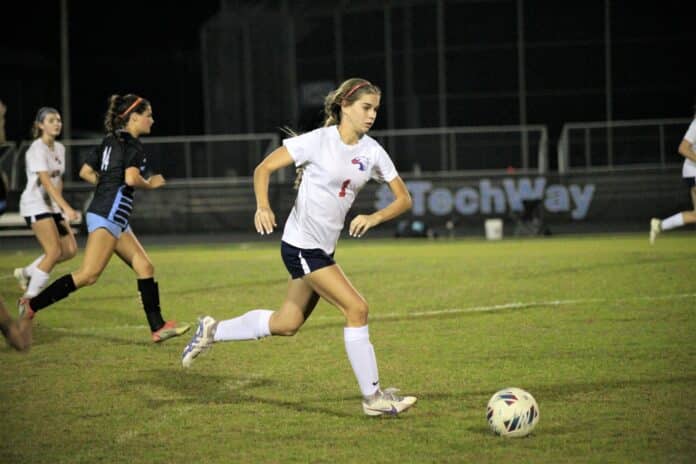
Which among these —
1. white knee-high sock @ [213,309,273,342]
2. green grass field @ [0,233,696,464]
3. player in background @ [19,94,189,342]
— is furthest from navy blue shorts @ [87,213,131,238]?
white knee-high sock @ [213,309,273,342]

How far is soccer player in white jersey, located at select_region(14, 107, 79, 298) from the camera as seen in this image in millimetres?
12404

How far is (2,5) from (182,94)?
11314 millimetres

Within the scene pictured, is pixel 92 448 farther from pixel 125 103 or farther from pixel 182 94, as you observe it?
pixel 182 94

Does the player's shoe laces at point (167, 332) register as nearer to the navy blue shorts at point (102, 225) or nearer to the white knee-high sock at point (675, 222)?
the navy blue shorts at point (102, 225)

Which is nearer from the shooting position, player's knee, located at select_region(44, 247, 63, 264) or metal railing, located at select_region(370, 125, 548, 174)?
player's knee, located at select_region(44, 247, 63, 264)

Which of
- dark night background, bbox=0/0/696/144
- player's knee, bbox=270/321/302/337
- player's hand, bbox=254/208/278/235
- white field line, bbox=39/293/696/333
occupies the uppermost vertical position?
dark night background, bbox=0/0/696/144

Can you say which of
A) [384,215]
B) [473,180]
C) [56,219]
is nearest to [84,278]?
[56,219]

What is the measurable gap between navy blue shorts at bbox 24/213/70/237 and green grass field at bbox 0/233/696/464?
36.1 inches

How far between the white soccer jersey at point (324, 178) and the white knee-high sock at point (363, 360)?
2.04 ft

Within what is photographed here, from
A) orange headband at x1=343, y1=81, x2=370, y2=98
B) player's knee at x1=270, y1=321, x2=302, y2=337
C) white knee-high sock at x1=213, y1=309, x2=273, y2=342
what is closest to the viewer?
orange headband at x1=343, y1=81, x2=370, y2=98

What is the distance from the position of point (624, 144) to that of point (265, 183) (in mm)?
23927

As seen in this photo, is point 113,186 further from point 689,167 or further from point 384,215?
point 689,167

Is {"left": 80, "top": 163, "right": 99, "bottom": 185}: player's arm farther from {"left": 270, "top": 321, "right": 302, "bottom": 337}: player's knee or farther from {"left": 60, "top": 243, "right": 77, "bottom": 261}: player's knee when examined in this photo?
{"left": 270, "top": 321, "right": 302, "bottom": 337}: player's knee

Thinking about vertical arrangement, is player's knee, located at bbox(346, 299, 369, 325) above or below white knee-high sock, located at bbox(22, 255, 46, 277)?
above
